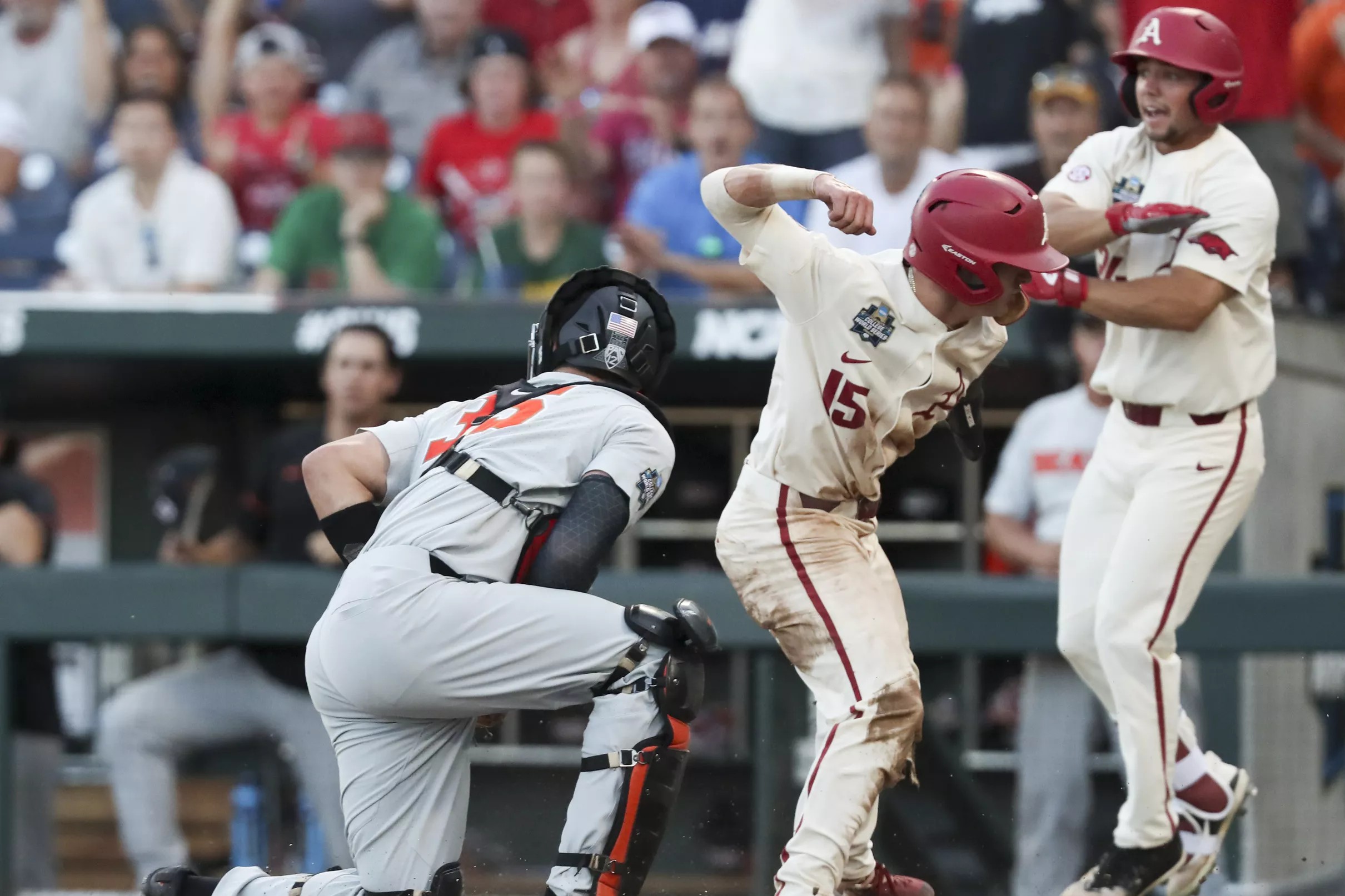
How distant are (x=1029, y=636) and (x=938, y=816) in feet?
2.15

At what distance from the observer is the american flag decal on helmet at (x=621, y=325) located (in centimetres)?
416

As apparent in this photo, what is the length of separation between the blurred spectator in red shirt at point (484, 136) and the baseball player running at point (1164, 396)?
340 centimetres

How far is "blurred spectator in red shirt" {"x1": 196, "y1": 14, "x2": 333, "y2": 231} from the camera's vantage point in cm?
803

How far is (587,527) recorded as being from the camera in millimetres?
3875

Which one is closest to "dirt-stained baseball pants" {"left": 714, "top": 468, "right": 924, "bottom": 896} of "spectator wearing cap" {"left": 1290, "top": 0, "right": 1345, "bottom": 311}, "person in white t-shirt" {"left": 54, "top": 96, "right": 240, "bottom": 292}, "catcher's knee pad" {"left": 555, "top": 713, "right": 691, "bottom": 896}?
"catcher's knee pad" {"left": 555, "top": 713, "right": 691, "bottom": 896}

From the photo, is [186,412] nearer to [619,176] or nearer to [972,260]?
[619,176]

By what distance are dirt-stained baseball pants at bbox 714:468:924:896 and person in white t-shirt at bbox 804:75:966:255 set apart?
2748 mm

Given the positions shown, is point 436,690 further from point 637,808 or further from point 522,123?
point 522,123

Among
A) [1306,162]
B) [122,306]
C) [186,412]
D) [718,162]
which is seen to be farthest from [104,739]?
[1306,162]

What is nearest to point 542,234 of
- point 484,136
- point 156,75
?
point 484,136

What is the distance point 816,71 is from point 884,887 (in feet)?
13.7

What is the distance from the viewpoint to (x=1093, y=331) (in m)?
6.36

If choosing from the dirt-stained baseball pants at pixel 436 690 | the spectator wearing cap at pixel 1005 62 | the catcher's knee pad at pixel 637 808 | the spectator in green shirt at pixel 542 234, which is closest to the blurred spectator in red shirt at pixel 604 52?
the spectator in green shirt at pixel 542 234

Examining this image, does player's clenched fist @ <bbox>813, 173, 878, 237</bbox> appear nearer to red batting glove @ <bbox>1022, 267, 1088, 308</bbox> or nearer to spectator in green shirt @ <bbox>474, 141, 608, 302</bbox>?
red batting glove @ <bbox>1022, 267, 1088, 308</bbox>
